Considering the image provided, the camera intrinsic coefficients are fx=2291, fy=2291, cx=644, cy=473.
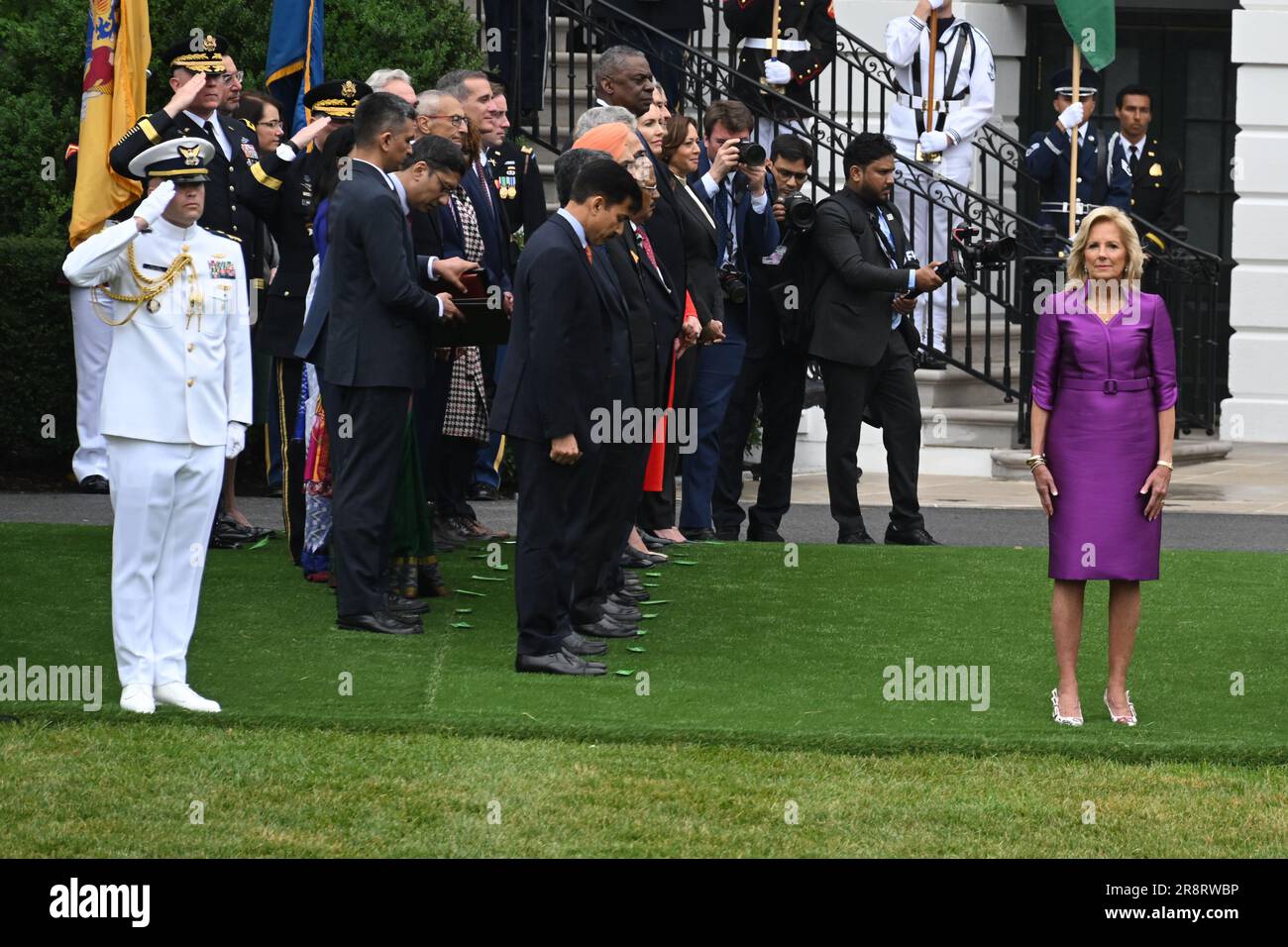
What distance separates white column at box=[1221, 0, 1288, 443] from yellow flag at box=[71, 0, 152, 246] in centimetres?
1028

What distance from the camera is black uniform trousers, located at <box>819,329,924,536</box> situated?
11.9 metres

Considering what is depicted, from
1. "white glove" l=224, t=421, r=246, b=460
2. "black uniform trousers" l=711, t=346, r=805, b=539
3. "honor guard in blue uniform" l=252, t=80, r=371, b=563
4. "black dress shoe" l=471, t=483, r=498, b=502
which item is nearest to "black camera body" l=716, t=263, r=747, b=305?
"black uniform trousers" l=711, t=346, r=805, b=539

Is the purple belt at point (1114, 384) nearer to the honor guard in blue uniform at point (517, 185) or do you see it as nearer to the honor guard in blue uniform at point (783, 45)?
the honor guard in blue uniform at point (517, 185)

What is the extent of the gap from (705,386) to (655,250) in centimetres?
151

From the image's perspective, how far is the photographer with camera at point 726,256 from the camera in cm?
1178

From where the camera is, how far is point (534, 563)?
8578 mm

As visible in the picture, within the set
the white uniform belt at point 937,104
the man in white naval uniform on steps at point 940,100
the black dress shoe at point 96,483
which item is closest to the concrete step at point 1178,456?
the man in white naval uniform on steps at point 940,100

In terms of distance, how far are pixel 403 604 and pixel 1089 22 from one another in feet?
24.8

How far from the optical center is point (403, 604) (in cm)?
970

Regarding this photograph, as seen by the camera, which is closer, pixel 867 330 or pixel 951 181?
pixel 867 330

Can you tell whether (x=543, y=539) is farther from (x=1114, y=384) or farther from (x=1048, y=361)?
(x=1114, y=384)

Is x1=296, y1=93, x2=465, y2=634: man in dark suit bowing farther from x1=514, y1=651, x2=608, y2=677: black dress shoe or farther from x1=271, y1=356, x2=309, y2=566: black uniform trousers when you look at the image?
x1=271, y1=356, x2=309, y2=566: black uniform trousers

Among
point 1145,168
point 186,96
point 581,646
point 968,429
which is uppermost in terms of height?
point 1145,168

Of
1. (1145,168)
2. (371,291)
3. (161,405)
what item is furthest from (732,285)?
(1145,168)
